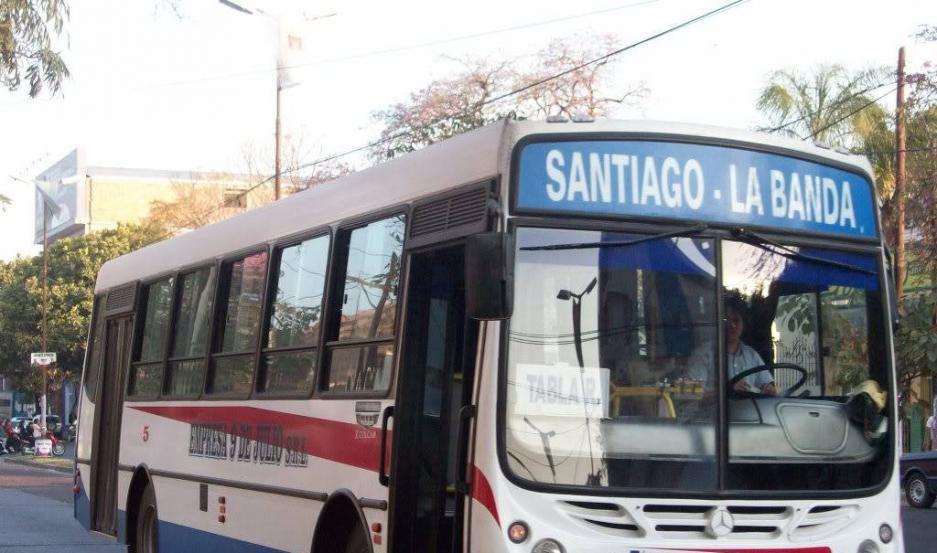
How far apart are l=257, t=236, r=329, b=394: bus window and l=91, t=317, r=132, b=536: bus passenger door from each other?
4.11m

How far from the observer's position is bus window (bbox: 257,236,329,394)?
8727 mm

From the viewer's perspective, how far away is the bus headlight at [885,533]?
6.94 metres

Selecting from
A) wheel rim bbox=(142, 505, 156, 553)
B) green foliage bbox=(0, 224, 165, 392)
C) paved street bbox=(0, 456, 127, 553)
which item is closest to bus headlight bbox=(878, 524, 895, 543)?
wheel rim bbox=(142, 505, 156, 553)

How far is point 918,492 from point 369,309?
16.9m

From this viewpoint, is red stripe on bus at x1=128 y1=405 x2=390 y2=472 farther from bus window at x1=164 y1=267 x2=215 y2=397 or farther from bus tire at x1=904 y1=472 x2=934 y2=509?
bus tire at x1=904 y1=472 x2=934 y2=509

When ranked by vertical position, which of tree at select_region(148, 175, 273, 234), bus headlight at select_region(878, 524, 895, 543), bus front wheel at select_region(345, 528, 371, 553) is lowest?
bus front wheel at select_region(345, 528, 371, 553)

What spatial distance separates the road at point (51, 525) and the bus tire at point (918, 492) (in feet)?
0.45

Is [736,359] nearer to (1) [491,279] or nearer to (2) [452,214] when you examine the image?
(1) [491,279]

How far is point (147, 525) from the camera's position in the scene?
12.2 m

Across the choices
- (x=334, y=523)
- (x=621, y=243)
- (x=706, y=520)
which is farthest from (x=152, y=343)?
(x=706, y=520)

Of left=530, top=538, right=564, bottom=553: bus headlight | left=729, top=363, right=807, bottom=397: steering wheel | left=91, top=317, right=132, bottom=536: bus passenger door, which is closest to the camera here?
left=530, top=538, right=564, bottom=553: bus headlight

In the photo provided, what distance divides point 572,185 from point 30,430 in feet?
144

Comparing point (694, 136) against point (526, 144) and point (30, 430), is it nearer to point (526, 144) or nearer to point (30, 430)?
point (526, 144)

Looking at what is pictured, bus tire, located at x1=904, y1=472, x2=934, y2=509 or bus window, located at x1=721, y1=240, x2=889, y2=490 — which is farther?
bus tire, located at x1=904, y1=472, x2=934, y2=509
